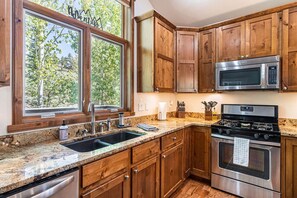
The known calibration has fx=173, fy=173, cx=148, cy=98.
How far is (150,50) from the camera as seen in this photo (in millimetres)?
2531

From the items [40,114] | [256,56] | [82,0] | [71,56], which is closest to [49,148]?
[40,114]

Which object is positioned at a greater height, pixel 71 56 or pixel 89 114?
pixel 71 56

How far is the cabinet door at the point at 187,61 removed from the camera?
307cm

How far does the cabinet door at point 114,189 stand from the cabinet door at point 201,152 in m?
1.54

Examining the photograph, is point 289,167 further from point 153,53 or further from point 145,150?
point 153,53

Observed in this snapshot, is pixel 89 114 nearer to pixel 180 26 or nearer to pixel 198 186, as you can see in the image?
pixel 198 186

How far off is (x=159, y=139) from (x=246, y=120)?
169 cm

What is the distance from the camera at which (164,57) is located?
2.74 metres

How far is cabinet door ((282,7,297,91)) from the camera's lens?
2.25 metres

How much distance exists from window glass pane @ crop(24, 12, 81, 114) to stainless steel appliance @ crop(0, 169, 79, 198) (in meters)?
0.88

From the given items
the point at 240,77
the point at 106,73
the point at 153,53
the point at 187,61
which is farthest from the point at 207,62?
the point at 106,73

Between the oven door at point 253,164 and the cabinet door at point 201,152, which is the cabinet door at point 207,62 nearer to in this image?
the cabinet door at point 201,152

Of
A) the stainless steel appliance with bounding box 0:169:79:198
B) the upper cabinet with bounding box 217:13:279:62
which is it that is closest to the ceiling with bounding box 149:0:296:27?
the upper cabinet with bounding box 217:13:279:62

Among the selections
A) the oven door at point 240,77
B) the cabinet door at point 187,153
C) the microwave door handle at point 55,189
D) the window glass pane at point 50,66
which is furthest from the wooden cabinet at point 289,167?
the window glass pane at point 50,66
